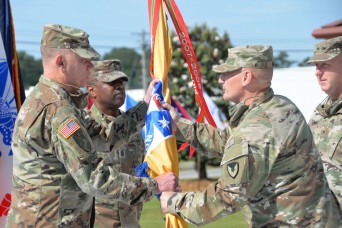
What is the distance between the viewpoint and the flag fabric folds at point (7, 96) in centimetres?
647

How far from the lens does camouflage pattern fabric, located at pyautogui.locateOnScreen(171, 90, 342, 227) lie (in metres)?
4.30

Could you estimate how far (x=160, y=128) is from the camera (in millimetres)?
5703

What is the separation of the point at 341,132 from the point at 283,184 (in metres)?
2.07

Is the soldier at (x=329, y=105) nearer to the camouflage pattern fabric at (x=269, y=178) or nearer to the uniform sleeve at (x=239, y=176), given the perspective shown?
the camouflage pattern fabric at (x=269, y=178)

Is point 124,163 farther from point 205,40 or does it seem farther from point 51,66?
point 205,40

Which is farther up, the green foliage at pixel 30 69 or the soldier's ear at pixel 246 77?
the soldier's ear at pixel 246 77

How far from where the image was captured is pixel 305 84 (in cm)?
2116

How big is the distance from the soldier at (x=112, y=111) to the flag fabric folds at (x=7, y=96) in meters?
0.75

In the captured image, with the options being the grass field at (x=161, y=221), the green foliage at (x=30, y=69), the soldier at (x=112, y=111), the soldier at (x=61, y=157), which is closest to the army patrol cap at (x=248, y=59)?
the soldier at (x=61, y=157)

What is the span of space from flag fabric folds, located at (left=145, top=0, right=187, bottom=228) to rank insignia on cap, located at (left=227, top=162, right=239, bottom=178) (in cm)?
127

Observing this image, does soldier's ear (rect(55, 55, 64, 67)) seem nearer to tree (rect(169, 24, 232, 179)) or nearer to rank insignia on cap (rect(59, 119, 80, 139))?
rank insignia on cap (rect(59, 119, 80, 139))

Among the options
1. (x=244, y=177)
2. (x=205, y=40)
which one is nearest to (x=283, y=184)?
(x=244, y=177)

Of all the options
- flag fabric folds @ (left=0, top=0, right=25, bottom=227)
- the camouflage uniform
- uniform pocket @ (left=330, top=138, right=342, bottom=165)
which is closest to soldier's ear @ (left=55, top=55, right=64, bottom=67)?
the camouflage uniform

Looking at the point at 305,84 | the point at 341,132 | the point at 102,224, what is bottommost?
the point at 305,84
